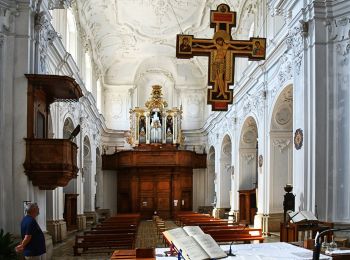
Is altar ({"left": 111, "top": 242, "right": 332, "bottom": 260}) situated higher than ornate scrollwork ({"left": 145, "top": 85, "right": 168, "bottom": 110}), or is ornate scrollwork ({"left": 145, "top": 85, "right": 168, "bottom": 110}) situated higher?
ornate scrollwork ({"left": 145, "top": 85, "right": 168, "bottom": 110})

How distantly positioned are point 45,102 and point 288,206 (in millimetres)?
5738

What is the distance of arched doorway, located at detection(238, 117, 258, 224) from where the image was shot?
68.9 ft

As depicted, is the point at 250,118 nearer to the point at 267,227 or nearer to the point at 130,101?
the point at 267,227

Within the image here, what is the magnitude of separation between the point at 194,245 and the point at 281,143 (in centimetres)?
1155

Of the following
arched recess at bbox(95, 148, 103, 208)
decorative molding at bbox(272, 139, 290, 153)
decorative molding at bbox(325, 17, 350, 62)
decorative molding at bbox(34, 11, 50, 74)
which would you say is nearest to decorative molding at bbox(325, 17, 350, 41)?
decorative molding at bbox(325, 17, 350, 62)

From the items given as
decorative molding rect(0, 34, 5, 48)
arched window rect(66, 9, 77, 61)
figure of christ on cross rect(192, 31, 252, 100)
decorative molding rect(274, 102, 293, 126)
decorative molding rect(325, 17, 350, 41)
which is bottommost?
decorative molding rect(274, 102, 293, 126)

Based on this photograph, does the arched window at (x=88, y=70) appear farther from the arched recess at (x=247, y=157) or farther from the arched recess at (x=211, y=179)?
the arched recess at (x=211, y=179)

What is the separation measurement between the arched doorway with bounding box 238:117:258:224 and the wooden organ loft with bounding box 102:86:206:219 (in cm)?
715

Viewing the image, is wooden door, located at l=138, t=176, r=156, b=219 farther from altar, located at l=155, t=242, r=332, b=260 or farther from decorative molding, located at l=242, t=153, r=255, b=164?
altar, located at l=155, t=242, r=332, b=260

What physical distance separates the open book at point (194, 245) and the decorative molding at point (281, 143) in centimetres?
1091

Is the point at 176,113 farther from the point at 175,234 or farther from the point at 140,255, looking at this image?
the point at 175,234

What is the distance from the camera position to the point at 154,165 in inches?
1108

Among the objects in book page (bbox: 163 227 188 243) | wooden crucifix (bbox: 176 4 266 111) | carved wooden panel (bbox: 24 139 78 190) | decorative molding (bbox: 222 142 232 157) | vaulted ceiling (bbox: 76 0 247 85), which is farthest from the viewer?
decorative molding (bbox: 222 142 232 157)

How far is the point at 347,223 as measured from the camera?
10.0m
